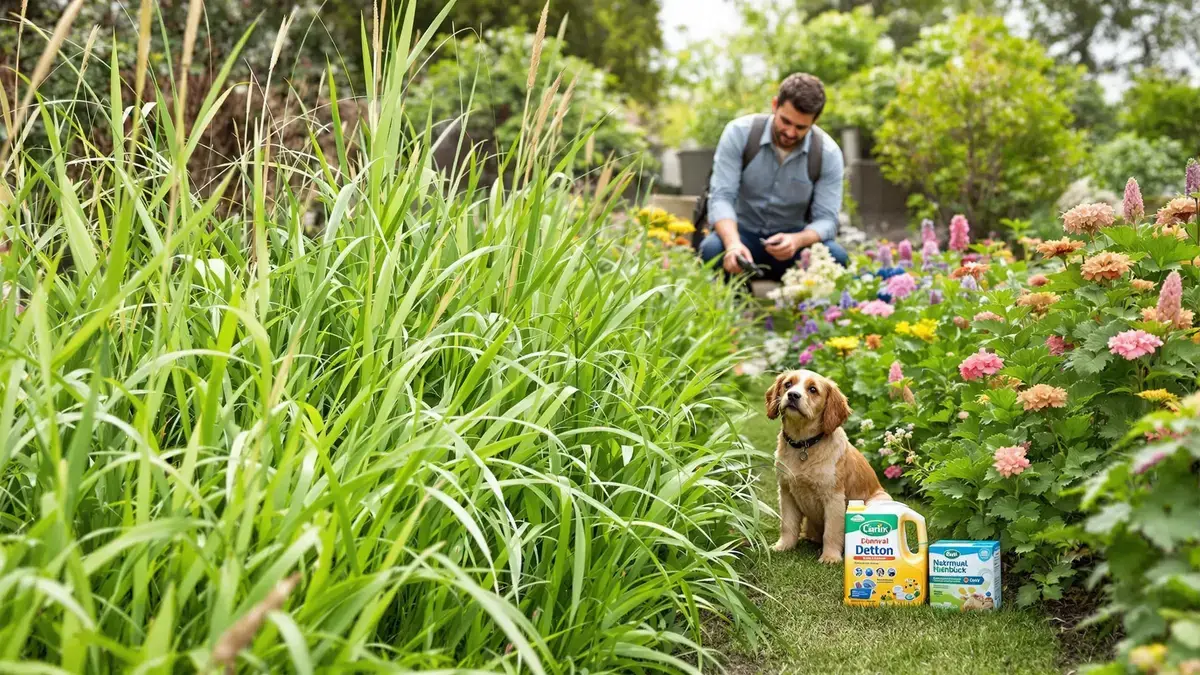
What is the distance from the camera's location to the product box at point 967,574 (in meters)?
2.70

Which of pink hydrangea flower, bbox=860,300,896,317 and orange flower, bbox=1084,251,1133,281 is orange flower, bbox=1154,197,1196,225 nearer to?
orange flower, bbox=1084,251,1133,281

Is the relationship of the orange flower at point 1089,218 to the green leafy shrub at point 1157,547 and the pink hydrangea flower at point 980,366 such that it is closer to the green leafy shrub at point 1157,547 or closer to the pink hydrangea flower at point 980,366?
the pink hydrangea flower at point 980,366

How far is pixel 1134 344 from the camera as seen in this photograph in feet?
7.73

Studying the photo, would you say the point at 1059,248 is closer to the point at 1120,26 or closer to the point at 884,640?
the point at 884,640

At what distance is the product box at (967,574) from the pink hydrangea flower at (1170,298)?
2.49ft

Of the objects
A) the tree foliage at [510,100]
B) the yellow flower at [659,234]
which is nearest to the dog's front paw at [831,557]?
the yellow flower at [659,234]

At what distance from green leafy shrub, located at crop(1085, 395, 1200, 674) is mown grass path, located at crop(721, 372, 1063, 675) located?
71cm

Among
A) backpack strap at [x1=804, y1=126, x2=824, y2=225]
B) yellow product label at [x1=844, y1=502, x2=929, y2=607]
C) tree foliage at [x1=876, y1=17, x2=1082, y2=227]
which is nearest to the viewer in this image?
yellow product label at [x1=844, y1=502, x2=929, y2=607]

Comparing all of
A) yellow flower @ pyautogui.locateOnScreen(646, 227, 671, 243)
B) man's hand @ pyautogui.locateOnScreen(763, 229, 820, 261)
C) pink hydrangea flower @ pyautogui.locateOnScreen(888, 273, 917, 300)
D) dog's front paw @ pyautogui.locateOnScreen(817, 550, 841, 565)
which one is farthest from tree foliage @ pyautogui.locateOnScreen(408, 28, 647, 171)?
dog's front paw @ pyautogui.locateOnScreen(817, 550, 841, 565)

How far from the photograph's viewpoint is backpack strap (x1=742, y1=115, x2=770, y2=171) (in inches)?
248

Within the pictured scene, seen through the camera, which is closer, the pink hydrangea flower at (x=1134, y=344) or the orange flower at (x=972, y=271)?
the pink hydrangea flower at (x=1134, y=344)

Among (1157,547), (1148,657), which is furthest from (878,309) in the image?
(1148,657)

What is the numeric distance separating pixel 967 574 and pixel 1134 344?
28.3 inches

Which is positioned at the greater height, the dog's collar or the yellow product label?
the dog's collar
